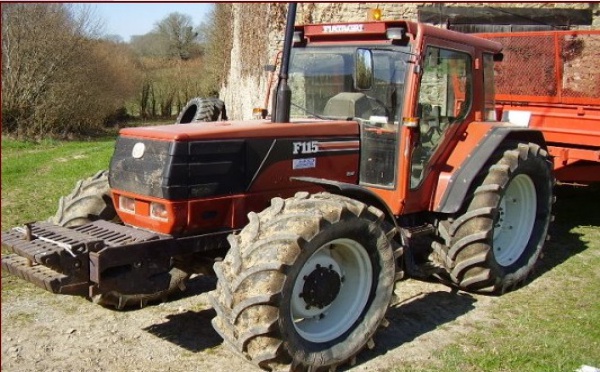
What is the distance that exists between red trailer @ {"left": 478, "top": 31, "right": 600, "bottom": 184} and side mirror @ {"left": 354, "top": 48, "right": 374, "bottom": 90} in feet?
11.3

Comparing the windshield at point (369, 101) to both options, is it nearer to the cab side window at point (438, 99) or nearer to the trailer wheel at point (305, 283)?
the cab side window at point (438, 99)

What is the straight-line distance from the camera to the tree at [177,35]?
38.8 meters

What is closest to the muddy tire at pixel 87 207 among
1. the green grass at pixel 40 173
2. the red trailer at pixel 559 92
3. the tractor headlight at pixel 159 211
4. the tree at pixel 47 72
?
the tractor headlight at pixel 159 211

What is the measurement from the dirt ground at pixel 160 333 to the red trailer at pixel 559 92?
267 cm

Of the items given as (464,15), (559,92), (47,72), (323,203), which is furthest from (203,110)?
(47,72)

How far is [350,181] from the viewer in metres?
4.66

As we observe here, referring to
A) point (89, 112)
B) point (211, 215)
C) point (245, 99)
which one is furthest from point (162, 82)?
point (211, 215)

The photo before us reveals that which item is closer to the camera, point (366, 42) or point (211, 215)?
point (211, 215)

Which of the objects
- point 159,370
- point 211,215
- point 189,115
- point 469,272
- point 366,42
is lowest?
point 159,370

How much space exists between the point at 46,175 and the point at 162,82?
18.6 meters

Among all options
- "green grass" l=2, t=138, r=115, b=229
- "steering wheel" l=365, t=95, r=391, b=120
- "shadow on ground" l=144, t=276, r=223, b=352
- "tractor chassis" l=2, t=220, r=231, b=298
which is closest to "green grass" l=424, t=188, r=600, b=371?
"shadow on ground" l=144, t=276, r=223, b=352

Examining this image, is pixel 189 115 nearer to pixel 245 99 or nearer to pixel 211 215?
pixel 211 215

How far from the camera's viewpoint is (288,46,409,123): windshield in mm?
4578

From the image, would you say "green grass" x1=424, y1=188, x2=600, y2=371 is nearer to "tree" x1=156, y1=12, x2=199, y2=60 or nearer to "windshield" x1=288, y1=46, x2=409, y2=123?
"windshield" x1=288, y1=46, x2=409, y2=123
